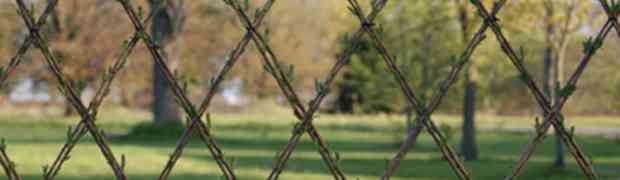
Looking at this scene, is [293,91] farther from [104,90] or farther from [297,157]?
[297,157]

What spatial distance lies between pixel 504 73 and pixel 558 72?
689cm

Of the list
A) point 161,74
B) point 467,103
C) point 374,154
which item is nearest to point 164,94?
point 161,74

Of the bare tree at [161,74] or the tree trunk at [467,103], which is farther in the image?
the bare tree at [161,74]

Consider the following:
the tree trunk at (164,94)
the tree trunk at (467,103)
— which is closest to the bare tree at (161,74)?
the tree trunk at (164,94)

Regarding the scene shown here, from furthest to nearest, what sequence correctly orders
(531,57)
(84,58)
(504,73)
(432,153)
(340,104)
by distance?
(340,104) < (84,58) < (531,57) < (504,73) < (432,153)

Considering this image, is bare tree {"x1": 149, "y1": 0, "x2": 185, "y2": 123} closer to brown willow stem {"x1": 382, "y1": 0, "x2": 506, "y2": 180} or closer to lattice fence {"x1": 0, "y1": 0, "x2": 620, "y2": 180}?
lattice fence {"x1": 0, "y1": 0, "x2": 620, "y2": 180}

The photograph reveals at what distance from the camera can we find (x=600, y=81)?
26.6m

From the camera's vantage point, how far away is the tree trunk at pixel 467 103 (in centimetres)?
1594

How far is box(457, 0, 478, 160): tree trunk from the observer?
15938 millimetres

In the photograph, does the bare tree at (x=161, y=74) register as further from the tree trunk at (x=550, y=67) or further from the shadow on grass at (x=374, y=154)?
the tree trunk at (x=550, y=67)

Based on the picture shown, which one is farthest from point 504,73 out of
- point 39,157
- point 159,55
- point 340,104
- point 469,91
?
point 340,104

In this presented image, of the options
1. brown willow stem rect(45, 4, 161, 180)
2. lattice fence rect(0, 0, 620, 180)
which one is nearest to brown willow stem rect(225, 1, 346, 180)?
lattice fence rect(0, 0, 620, 180)

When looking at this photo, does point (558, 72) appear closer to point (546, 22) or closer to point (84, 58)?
point (546, 22)

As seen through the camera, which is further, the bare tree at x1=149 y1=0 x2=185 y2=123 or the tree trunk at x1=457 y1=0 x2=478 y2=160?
the bare tree at x1=149 y1=0 x2=185 y2=123
